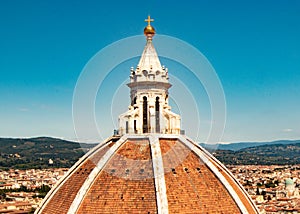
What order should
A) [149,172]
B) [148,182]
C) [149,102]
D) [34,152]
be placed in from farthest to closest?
[34,152] < [149,102] < [149,172] < [148,182]

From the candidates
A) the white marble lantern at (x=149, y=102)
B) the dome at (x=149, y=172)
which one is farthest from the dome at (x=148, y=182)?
the white marble lantern at (x=149, y=102)

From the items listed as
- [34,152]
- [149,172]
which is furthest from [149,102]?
[34,152]

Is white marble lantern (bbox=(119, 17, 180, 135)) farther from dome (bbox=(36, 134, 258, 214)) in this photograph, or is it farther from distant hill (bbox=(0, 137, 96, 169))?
distant hill (bbox=(0, 137, 96, 169))

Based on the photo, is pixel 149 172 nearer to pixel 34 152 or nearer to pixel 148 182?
pixel 148 182

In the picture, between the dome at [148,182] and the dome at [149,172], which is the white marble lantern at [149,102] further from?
the dome at [148,182]

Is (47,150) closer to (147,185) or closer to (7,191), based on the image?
(7,191)

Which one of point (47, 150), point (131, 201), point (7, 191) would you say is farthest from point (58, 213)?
point (47, 150)
